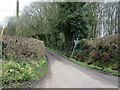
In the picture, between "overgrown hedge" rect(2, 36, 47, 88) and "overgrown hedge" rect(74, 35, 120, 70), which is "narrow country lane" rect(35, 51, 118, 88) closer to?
"overgrown hedge" rect(2, 36, 47, 88)

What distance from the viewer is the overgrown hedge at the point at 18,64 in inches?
209

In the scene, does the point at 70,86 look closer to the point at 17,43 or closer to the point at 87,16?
the point at 17,43

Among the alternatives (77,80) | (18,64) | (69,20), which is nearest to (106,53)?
(77,80)

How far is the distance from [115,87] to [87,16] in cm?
1603

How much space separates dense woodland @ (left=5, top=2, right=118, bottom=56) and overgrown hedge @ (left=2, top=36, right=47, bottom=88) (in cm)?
680

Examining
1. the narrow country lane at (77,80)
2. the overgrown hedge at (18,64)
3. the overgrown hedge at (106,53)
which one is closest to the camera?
Answer: the overgrown hedge at (18,64)

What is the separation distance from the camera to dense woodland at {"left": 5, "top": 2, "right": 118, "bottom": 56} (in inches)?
782

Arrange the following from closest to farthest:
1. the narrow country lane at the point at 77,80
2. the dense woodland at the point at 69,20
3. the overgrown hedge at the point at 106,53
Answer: the narrow country lane at the point at 77,80 → the overgrown hedge at the point at 106,53 → the dense woodland at the point at 69,20

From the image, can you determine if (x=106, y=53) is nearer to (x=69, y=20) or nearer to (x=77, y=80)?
(x=77, y=80)

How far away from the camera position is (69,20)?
771 inches

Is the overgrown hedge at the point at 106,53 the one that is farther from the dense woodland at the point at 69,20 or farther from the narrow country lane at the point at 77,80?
the dense woodland at the point at 69,20

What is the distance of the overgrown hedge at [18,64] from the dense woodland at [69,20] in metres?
6.80

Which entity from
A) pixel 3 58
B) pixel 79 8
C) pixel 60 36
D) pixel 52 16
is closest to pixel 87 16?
pixel 79 8

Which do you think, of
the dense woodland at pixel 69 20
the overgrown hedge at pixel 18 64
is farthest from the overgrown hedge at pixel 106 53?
the dense woodland at pixel 69 20
